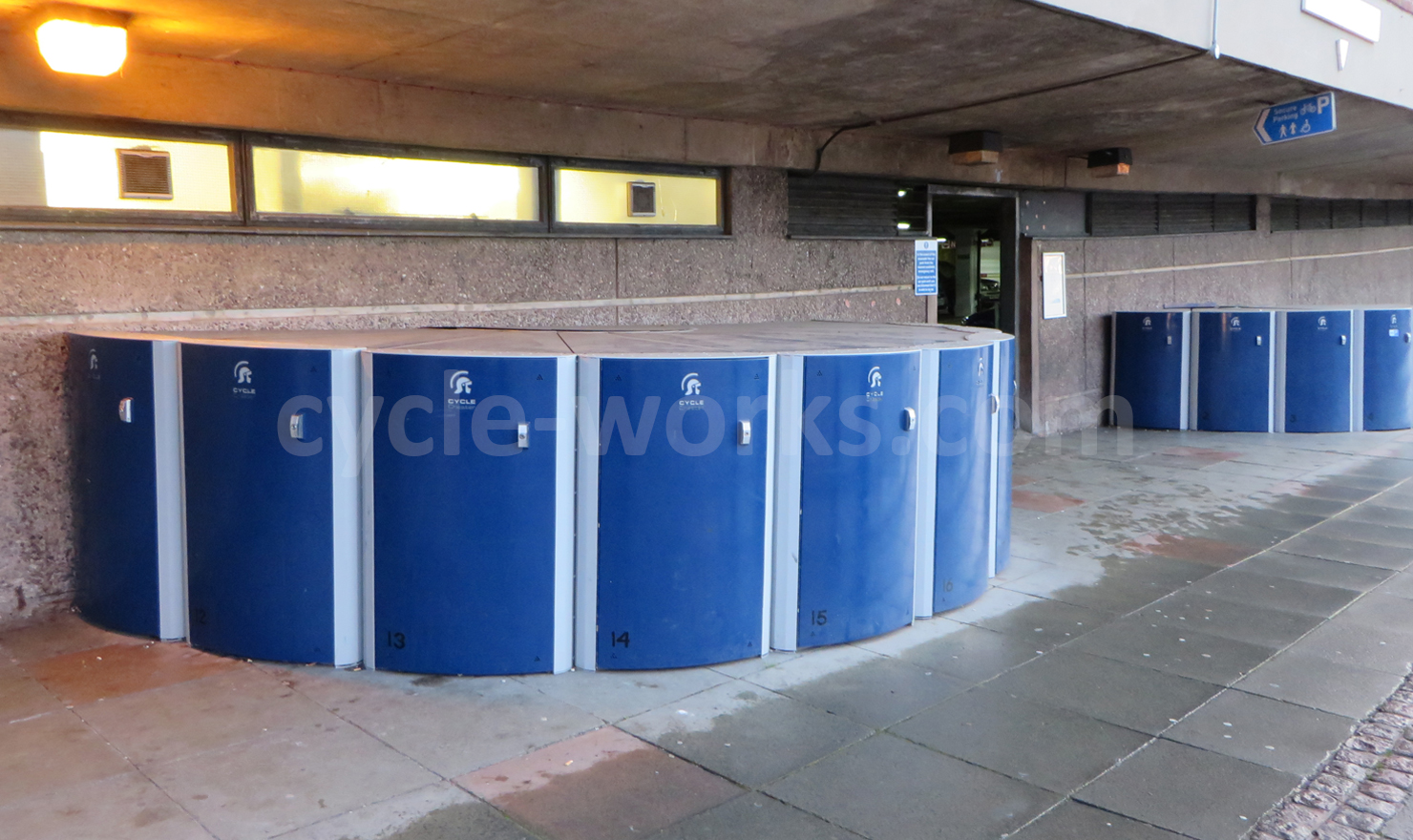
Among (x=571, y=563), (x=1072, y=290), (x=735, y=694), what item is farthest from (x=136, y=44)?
(x=1072, y=290)

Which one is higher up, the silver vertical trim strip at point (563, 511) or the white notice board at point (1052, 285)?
the white notice board at point (1052, 285)

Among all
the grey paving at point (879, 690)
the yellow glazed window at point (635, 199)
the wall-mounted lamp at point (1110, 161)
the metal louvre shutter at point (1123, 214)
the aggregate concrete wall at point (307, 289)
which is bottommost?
the grey paving at point (879, 690)

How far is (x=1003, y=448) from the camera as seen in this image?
6.91m

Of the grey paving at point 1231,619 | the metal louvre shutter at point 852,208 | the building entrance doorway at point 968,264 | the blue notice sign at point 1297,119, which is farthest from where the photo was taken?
the building entrance doorway at point 968,264

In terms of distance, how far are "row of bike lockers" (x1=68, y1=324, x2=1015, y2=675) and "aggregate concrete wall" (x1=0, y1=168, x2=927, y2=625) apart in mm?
454

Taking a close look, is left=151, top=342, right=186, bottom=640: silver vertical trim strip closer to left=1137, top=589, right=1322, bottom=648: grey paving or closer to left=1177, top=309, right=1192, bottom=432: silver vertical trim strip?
left=1137, top=589, right=1322, bottom=648: grey paving

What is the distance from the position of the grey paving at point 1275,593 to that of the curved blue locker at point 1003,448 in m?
1.20

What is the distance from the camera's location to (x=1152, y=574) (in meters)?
7.23

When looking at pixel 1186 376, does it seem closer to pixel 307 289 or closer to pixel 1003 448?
pixel 1003 448

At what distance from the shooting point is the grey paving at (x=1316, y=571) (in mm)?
7109

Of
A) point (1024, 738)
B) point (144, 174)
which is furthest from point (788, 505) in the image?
point (144, 174)

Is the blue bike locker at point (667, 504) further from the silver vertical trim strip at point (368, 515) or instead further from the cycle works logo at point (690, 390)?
the silver vertical trim strip at point (368, 515)

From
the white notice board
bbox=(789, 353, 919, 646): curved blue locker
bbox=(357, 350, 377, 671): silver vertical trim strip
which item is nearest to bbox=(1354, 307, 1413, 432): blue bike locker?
the white notice board

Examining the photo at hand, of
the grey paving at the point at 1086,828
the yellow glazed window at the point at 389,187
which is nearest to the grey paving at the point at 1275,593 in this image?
the grey paving at the point at 1086,828
